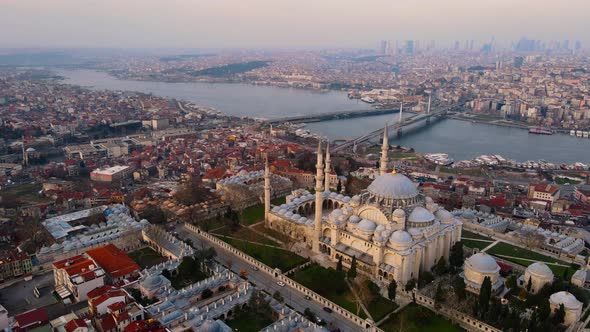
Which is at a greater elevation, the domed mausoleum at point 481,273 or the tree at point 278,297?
the domed mausoleum at point 481,273

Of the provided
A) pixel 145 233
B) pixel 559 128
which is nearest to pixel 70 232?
pixel 145 233

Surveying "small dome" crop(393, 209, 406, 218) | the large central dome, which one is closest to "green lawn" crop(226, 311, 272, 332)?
"small dome" crop(393, 209, 406, 218)

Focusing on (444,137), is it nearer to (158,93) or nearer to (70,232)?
(70,232)

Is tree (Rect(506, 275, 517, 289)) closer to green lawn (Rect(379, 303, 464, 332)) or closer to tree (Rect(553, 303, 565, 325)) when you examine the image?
tree (Rect(553, 303, 565, 325))

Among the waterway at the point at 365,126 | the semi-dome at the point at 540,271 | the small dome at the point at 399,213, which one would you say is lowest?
the waterway at the point at 365,126

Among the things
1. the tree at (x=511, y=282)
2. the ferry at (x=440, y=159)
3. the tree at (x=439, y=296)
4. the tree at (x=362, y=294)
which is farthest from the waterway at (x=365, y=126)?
the tree at (x=362, y=294)

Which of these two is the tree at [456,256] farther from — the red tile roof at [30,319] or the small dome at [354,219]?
the red tile roof at [30,319]
